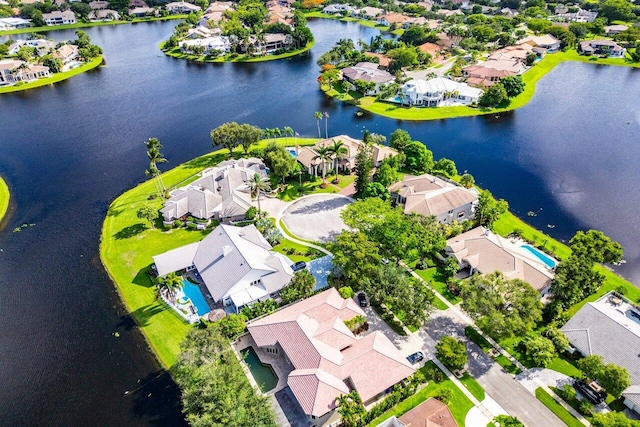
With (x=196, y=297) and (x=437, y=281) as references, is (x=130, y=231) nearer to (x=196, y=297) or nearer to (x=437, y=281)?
(x=196, y=297)

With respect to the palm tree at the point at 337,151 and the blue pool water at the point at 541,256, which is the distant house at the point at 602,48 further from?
the blue pool water at the point at 541,256

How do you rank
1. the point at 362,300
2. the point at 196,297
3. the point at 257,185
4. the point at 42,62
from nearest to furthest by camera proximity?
the point at 362,300
the point at 196,297
the point at 257,185
the point at 42,62

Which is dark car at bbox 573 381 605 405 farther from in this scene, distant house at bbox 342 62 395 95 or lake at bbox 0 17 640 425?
distant house at bbox 342 62 395 95

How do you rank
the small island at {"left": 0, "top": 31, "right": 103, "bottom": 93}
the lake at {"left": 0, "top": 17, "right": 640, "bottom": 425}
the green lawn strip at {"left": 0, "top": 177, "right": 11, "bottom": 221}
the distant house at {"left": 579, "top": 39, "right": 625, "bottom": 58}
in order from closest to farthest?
the lake at {"left": 0, "top": 17, "right": 640, "bottom": 425}
the green lawn strip at {"left": 0, "top": 177, "right": 11, "bottom": 221}
the small island at {"left": 0, "top": 31, "right": 103, "bottom": 93}
the distant house at {"left": 579, "top": 39, "right": 625, "bottom": 58}

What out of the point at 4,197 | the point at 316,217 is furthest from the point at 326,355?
the point at 4,197

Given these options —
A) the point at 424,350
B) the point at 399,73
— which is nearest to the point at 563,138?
the point at 399,73

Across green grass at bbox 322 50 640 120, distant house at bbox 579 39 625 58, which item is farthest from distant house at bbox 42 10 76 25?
distant house at bbox 579 39 625 58
